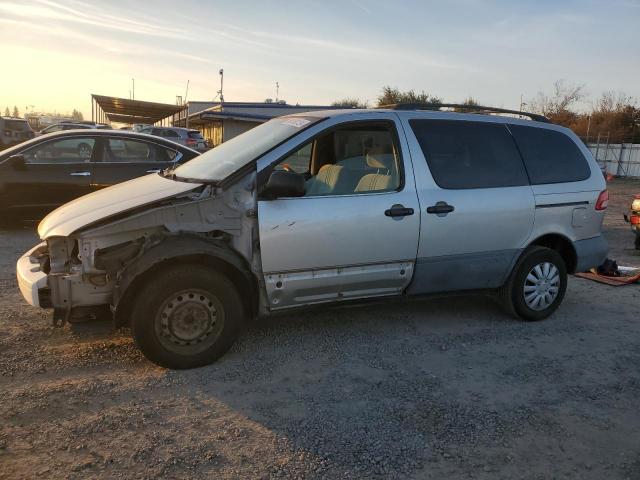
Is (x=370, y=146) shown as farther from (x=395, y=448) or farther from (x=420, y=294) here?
(x=395, y=448)

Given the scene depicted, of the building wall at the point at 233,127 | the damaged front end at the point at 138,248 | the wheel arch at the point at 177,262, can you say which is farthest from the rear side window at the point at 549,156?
the building wall at the point at 233,127

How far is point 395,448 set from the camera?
9.75ft

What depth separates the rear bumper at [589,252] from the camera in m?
5.11

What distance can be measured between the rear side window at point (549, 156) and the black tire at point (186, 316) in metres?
2.93

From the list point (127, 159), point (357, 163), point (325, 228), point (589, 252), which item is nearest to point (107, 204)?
point (325, 228)

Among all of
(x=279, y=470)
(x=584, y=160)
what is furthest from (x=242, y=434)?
(x=584, y=160)

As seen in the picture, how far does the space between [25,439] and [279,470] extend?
1.40 metres

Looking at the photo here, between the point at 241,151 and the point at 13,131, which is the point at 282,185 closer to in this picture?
the point at 241,151

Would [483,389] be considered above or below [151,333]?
below

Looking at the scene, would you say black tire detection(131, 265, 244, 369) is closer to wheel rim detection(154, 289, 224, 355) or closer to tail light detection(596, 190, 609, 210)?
wheel rim detection(154, 289, 224, 355)

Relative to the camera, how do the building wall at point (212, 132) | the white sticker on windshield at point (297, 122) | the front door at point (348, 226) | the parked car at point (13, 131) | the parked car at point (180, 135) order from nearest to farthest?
the front door at point (348, 226)
the white sticker on windshield at point (297, 122)
the parked car at point (13, 131)
the parked car at point (180, 135)
the building wall at point (212, 132)

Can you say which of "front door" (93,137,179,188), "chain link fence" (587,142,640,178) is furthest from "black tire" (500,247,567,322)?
"chain link fence" (587,142,640,178)

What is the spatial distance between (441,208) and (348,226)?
849 millimetres

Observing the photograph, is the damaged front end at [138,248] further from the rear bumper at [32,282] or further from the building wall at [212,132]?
the building wall at [212,132]
